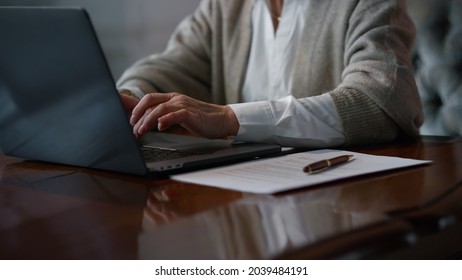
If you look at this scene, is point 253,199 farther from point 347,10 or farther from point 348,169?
point 347,10

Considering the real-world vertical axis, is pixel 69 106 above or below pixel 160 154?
above

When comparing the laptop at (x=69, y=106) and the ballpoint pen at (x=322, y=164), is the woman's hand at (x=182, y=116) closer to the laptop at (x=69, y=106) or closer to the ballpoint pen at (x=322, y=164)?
the laptop at (x=69, y=106)

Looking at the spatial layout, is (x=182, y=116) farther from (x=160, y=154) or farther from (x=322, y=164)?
(x=322, y=164)

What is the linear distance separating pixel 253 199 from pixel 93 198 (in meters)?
0.20

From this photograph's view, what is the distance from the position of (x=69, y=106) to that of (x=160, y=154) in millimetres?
170

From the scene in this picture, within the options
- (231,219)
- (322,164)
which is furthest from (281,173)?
(231,219)

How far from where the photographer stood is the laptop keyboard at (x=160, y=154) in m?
0.99

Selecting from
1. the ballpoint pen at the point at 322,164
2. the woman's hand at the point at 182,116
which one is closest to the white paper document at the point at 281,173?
the ballpoint pen at the point at 322,164

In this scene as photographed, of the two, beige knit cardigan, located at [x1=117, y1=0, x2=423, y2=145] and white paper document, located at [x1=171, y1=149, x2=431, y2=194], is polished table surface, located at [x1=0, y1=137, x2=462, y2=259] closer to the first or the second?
white paper document, located at [x1=171, y1=149, x2=431, y2=194]

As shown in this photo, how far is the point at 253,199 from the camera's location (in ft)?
2.52

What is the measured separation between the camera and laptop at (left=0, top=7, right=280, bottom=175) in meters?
0.82

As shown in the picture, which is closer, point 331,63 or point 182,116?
point 182,116

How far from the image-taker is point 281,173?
89cm

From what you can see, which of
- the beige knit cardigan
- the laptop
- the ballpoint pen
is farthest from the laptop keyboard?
the beige knit cardigan
